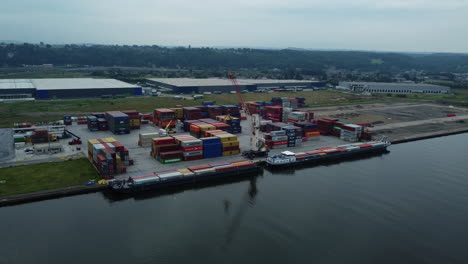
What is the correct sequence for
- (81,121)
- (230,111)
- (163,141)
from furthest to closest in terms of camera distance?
(230,111) → (81,121) → (163,141)

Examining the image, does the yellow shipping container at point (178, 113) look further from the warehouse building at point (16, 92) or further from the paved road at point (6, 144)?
the warehouse building at point (16, 92)

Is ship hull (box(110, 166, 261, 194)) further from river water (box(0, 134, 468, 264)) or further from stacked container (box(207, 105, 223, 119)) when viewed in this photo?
stacked container (box(207, 105, 223, 119))

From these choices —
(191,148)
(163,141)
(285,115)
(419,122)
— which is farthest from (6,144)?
(419,122)

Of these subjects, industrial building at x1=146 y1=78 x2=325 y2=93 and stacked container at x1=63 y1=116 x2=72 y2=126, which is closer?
stacked container at x1=63 y1=116 x2=72 y2=126

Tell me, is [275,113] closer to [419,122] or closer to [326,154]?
[326,154]

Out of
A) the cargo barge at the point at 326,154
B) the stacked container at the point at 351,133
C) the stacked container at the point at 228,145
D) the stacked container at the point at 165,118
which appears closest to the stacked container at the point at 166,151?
the stacked container at the point at 228,145

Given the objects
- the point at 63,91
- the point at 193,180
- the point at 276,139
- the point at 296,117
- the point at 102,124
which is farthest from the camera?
the point at 63,91

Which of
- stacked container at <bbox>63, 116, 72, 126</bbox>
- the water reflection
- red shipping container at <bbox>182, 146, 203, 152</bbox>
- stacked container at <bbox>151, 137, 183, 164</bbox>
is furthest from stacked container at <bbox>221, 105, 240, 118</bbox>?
stacked container at <bbox>63, 116, 72, 126</bbox>
